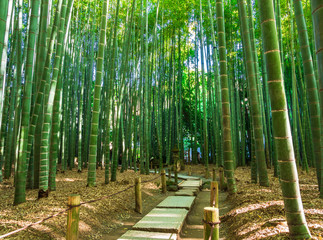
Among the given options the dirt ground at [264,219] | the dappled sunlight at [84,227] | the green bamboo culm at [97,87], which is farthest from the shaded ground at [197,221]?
the green bamboo culm at [97,87]

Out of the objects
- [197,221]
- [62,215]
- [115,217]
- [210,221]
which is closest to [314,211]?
[210,221]

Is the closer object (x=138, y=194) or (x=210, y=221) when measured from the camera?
(x=210, y=221)

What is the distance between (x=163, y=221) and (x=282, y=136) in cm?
162

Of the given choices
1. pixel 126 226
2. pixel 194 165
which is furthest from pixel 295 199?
pixel 194 165

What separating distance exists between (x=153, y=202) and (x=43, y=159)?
1874 mm

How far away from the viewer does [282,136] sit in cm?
148

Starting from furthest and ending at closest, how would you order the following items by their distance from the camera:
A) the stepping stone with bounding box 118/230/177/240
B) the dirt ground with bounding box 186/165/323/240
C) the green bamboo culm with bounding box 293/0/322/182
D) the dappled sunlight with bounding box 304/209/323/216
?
1. the green bamboo culm with bounding box 293/0/322/182
2. the stepping stone with bounding box 118/230/177/240
3. the dappled sunlight with bounding box 304/209/323/216
4. the dirt ground with bounding box 186/165/323/240

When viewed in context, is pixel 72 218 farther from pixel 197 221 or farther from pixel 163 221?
pixel 197 221

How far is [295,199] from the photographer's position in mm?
1431

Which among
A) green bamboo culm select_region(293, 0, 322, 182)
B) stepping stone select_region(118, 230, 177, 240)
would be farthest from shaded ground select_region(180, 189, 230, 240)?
green bamboo culm select_region(293, 0, 322, 182)

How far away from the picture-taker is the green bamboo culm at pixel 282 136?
141 centimetres

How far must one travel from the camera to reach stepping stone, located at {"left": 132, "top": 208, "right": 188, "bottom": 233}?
2293 millimetres

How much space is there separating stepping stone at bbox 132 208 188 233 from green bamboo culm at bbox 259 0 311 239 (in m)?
1.18

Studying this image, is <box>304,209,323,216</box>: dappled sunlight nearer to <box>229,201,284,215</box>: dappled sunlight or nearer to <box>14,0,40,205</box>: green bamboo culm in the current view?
<box>229,201,284,215</box>: dappled sunlight
